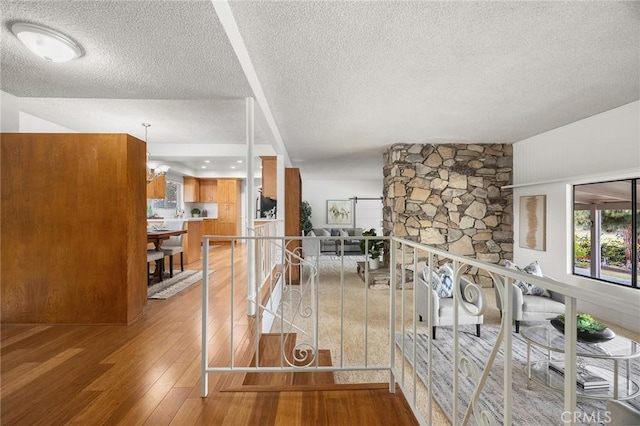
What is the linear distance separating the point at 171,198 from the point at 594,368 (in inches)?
368

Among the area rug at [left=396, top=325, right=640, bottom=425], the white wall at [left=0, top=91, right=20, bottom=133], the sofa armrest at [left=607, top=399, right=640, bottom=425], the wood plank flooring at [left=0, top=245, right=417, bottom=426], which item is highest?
the white wall at [left=0, top=91, right=20, bottom=133]

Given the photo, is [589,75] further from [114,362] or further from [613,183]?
[114,362]

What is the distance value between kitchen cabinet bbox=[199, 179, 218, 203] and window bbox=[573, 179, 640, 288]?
8792 mm

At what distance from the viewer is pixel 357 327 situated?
12.2ft

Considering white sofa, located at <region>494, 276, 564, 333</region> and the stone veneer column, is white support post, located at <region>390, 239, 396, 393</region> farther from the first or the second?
the stone veneer column

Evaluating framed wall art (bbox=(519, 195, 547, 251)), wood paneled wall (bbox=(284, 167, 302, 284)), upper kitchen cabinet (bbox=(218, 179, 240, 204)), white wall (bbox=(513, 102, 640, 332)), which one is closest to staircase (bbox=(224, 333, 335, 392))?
white wall (bbox=(513, 102, 640, 332))

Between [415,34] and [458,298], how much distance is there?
1.83m

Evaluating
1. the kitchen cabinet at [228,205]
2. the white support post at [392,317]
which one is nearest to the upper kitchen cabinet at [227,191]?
the kitchen cabinet at [228,205]

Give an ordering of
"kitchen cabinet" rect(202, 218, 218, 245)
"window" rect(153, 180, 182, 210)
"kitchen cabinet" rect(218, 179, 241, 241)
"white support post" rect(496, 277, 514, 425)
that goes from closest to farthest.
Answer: "white support post" rect(496, 277, 514, 425)
"window" rect(153, 180, 182, 210)
"kitchen cabinet" rect(218, 179, 241, 241)
"kitchen cabinet" rect(202, 218, 218, 245)

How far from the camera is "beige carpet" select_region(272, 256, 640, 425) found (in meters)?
2.67

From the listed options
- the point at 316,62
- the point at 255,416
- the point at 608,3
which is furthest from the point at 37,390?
the point at 608,3

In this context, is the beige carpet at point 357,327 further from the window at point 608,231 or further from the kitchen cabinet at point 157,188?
the kitchen cabinet at point 157,188

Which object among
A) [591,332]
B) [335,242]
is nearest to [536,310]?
[591,332]

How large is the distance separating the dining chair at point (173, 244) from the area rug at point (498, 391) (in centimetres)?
362
